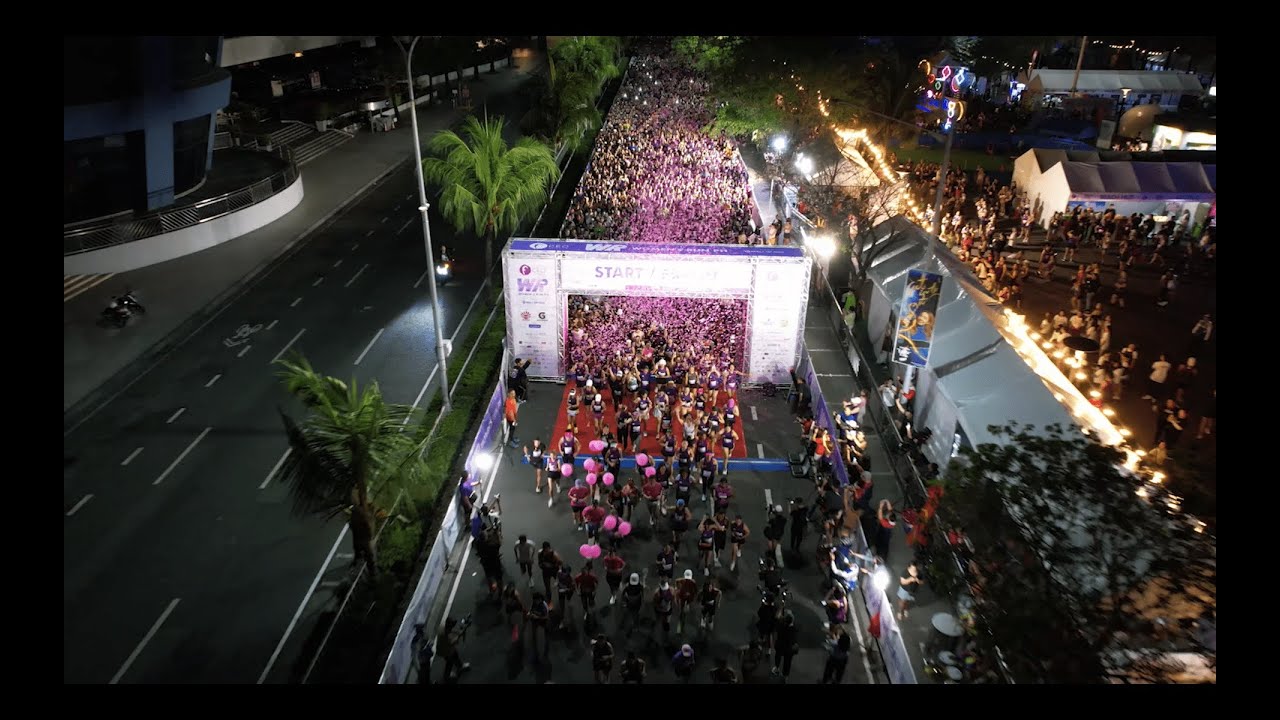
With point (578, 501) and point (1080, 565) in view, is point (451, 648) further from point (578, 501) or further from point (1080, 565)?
point (1080, 565)

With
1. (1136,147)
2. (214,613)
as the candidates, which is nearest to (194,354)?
(214,613)

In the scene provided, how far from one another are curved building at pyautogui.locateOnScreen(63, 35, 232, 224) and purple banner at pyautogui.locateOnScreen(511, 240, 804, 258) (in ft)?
59.1

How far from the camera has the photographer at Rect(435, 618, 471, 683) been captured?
11180mm

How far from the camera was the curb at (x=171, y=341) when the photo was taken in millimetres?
18328

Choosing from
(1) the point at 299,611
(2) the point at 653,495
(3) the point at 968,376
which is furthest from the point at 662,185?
(1) the point at 299,611

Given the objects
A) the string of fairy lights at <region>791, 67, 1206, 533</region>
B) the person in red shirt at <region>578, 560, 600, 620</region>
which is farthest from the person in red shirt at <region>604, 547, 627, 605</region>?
the string of fairy lights at <region>791, 67, 1206, 533</region>

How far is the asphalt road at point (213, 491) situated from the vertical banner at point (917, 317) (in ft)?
39.5

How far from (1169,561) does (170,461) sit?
18041 millimetres

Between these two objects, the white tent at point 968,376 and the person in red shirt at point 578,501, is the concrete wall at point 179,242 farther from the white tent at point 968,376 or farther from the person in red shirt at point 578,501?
the white tent at point 968,376

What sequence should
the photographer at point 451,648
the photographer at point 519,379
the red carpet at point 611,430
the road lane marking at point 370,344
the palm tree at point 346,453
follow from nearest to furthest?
the photographer at point 451,648
the palm tree at point 346,453
the red carpet at point 611,430
the photographer at point 519,379
the road lane marking at point 370,344

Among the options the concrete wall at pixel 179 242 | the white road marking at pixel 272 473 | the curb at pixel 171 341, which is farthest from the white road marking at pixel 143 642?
the concrete wall at pixel 179 242

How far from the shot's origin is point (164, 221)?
92.5 ft

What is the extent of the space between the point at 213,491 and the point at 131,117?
20.0 meters

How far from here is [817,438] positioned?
16.4 m
